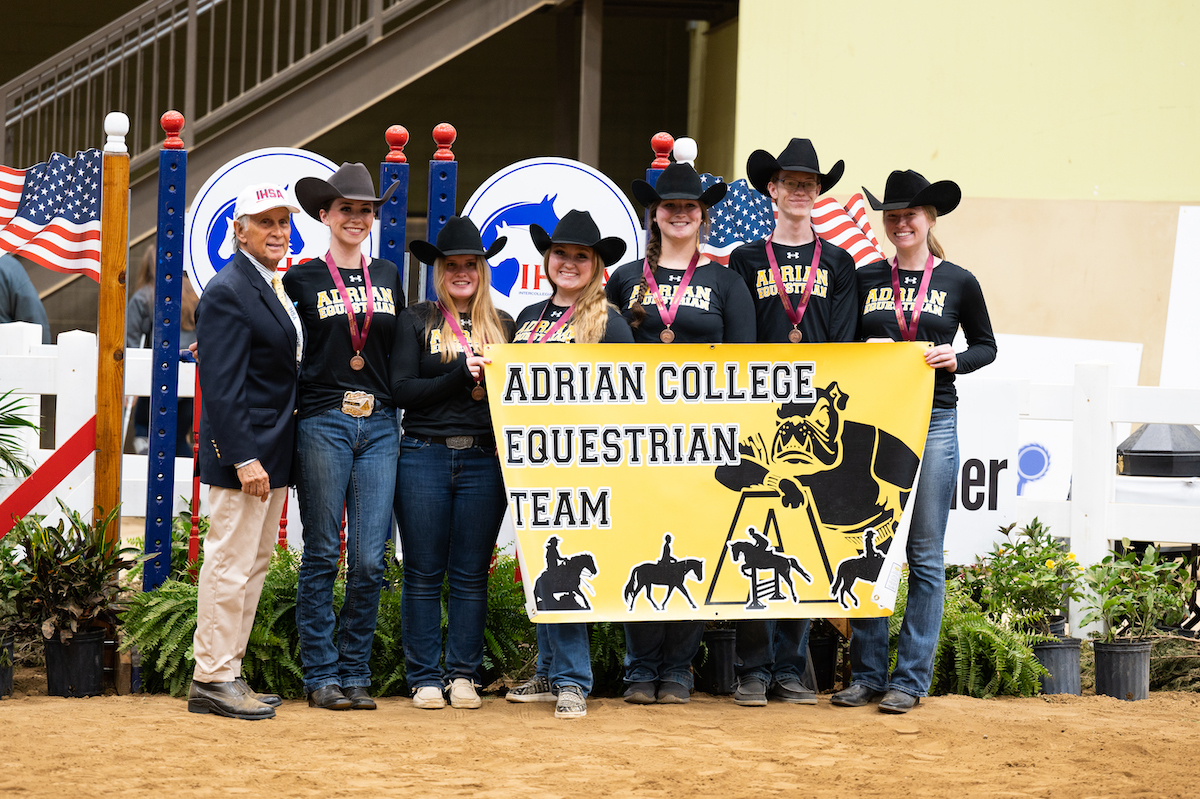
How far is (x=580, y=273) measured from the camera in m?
5.08

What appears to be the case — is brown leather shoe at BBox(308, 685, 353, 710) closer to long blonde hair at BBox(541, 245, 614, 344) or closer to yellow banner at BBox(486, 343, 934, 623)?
yellow banner at BBox(486, 343, 934, 623)

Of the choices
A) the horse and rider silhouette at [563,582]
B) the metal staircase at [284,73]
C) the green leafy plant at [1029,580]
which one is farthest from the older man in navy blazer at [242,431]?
the metal staircase at [284,73]

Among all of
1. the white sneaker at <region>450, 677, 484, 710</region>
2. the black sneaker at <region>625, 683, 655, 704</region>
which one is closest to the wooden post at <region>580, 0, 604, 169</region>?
the black sneaker at <region>625, 683, 655, 704</region>

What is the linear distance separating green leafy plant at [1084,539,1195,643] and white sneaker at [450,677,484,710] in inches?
117

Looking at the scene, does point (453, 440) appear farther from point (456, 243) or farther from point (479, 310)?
point (456, 243)

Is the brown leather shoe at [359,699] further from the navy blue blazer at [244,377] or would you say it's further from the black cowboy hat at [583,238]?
the black cowboy hat at [583,238]

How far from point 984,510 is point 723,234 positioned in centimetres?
202

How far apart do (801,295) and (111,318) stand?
10.1ft

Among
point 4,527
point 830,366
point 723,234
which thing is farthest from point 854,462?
point 4,527

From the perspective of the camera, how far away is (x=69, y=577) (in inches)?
208

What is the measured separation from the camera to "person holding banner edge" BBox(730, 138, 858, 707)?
5.19m

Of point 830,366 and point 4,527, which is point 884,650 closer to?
point 830,366

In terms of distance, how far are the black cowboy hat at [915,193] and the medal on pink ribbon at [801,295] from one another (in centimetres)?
32

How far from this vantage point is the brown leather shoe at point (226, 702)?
15.9 ft
